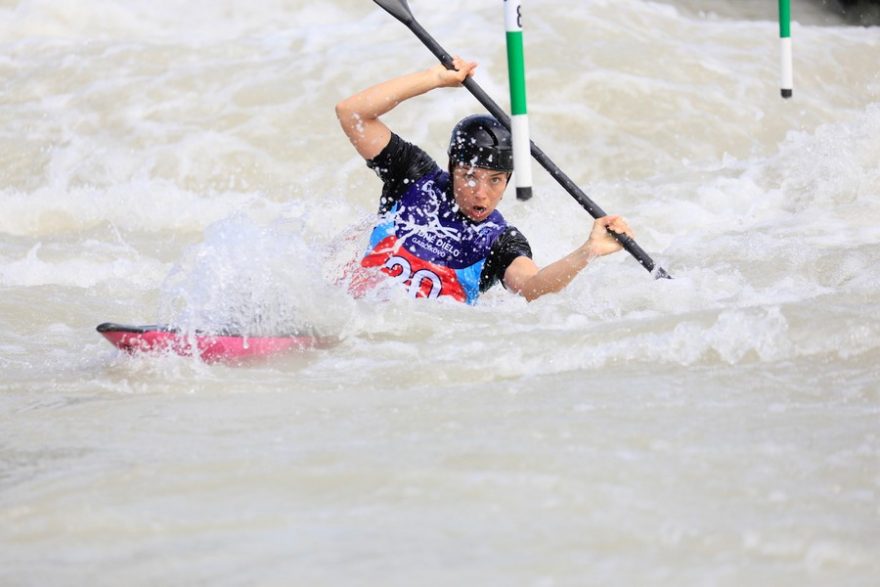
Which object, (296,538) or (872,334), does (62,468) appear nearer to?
(296,538)

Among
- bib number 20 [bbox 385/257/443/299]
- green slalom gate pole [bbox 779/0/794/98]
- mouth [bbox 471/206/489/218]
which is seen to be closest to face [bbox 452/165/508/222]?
mouth [bbox 471/206/489/218]

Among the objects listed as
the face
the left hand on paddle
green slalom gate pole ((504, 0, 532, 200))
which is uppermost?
green slalom gate pole ((504, 0, 532, 200))

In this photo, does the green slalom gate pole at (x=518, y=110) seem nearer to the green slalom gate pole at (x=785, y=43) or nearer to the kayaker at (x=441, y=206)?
the kayaker at (x=441, y=206)

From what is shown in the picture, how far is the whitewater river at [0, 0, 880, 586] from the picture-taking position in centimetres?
247

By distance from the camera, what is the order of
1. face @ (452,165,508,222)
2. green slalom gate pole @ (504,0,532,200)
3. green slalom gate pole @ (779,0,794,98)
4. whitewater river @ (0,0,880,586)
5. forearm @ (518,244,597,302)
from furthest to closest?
green slalom gate pole @ (779,0,794,98)
face @ (452,165,508,222)
green slalom gate pole @ (504,0,532,200)
forearm @ (518,244,597,302)
whitewater river @ (0,0,880,586)

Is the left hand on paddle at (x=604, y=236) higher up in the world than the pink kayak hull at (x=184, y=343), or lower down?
higher up

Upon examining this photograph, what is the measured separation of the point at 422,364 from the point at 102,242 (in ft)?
12.6

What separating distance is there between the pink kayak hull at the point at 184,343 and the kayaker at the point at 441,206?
0.63m

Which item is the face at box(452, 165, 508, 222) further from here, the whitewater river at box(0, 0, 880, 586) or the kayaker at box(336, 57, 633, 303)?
the whitewater river at box(0, 0, 880, 586)

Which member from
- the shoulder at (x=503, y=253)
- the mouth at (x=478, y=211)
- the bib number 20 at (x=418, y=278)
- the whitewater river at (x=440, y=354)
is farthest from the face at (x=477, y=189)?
the whitewater river at (x=440, y=354)

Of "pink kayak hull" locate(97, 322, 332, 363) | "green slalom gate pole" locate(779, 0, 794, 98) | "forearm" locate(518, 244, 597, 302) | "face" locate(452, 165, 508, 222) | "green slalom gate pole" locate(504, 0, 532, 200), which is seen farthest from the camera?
"green slalom gate pole" locate(779, 0, 794, 98)

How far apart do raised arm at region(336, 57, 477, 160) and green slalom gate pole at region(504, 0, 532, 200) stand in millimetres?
165

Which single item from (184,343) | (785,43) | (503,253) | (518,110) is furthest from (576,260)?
(785,43)

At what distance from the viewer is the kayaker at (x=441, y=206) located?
15.0 feet
